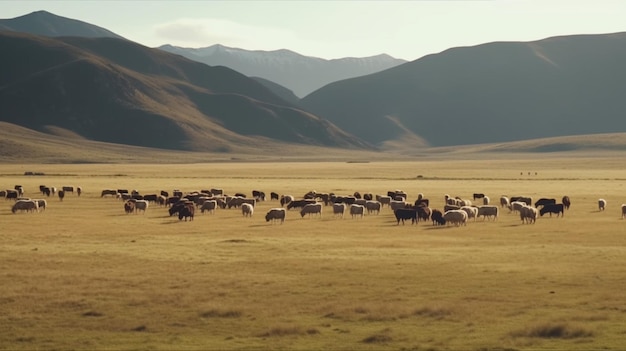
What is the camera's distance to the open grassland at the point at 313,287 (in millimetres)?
17094

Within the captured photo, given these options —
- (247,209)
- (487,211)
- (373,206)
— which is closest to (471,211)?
(487,211)

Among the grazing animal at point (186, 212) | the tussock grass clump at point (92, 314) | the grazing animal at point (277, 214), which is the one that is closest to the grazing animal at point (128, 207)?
the grazing animal at point (186, 212)

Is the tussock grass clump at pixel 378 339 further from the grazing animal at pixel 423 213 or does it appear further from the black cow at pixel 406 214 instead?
the grazing animal at pixel 423 213

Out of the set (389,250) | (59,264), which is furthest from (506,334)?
(59,264)

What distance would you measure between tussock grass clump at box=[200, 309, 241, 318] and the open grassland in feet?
0.12

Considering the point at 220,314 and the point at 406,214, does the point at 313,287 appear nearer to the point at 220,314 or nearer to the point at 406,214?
the point at 220,314

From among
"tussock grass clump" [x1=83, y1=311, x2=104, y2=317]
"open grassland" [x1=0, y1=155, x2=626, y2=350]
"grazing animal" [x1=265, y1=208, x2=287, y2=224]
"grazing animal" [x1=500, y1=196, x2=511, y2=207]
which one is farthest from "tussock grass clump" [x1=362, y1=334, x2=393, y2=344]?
"grazing animal" [x1=500, y1=196, x2=511, y2=207]

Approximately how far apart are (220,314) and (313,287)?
4.02 meters

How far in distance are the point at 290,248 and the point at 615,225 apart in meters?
19.0

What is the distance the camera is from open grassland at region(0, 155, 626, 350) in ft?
56.1

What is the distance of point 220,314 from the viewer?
62.7 feet

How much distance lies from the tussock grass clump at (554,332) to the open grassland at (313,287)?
0.16ft

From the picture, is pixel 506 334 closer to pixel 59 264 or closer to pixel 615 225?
pixel 59 264

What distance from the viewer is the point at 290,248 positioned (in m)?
30.5
